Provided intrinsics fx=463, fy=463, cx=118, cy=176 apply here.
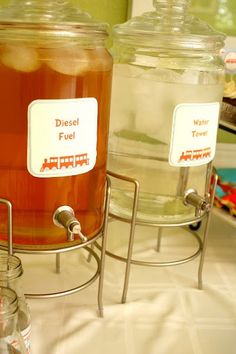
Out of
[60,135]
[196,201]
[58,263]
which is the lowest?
[58,263]

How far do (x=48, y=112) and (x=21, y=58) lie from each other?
0.06m

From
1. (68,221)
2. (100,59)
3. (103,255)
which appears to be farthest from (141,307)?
(100,59)

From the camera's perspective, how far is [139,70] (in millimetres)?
554

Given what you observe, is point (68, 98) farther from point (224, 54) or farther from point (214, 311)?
point (224, 54)

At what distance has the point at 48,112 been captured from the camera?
0.44 m

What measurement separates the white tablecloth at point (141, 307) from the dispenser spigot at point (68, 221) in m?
0.13

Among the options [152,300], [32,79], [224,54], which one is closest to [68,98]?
A: [32,79]

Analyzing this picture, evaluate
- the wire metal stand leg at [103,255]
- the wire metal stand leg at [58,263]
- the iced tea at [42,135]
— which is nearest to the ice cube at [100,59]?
the iced tea at [42,135]

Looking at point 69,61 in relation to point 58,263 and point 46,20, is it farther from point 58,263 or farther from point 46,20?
point 58,263

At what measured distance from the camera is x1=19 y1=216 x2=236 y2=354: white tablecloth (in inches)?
20.8

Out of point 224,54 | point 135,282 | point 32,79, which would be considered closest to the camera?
point 32,79

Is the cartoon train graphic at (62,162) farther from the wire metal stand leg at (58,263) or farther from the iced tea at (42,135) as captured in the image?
the wire metal stand leg at (58,263)

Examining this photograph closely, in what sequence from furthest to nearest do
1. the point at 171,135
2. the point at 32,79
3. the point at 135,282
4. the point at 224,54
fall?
the point at 224,54 → the point at 135,282 → the point at 171,135 → the point at 32,79

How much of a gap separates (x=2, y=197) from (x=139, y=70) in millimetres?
220
